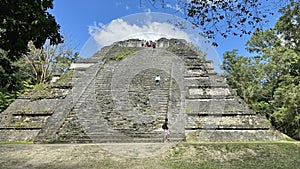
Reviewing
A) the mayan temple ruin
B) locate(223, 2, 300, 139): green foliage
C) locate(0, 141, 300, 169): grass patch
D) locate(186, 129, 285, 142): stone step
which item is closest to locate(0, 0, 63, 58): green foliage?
locate(0, 141, 300, 169): grass patch

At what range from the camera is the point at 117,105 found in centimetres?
795

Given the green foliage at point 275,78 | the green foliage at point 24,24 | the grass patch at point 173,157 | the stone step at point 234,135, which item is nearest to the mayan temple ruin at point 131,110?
the stone step at point 234,135

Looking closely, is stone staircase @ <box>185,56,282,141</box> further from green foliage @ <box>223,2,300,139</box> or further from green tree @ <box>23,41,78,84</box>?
green tree @ <box>23,41,78,84</box>

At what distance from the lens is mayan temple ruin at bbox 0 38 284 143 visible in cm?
Answer: 660

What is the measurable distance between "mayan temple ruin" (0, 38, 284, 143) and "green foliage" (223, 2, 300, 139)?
189 inches

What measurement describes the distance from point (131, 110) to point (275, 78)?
39.7ft

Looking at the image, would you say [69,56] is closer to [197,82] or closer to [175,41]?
[175,41]

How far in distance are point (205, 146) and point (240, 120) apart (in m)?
2.43

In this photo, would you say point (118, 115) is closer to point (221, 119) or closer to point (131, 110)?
point (131, 110)

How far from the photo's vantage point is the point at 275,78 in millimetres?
16453

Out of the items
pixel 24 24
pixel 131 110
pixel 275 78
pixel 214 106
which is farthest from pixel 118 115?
pixel 275 78

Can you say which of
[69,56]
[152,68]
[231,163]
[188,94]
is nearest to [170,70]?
[152,68]

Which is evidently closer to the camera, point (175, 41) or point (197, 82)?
point (197, 82)

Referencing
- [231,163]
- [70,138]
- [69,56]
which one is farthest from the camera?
[69,56]
